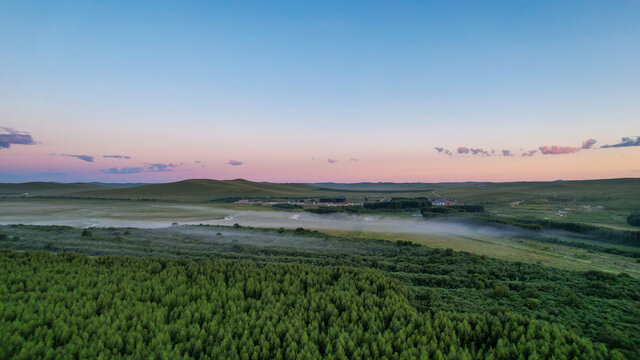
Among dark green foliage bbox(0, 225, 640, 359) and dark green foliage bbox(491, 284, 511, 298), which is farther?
dark green foliage bbox(491, 284, 511, 298)

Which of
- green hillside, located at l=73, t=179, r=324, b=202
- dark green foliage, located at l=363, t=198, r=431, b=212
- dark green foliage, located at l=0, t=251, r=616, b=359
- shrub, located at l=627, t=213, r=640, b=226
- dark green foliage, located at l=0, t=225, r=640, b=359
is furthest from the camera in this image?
green hillside, located at l=73, t=179, r=324, b=202

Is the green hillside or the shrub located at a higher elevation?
the green hillside

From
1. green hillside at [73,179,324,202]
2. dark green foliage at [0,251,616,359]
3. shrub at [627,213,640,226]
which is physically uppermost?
green hillside at [73,179,324,202]

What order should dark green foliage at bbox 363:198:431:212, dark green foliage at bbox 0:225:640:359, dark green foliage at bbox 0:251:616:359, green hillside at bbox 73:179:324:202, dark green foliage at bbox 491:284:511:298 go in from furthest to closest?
green hillside at bbox 73:179:324:202 < dark green foliage at bbox 363:198:431:212 < dark green foliage at bbox 491:284:511:298 < dark green foliage at bbox 0:225:640:359 < dark green foliage at bbox 0:251:616:359

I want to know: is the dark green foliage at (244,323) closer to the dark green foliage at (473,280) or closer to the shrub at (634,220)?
the dark green foliage at (473,280)

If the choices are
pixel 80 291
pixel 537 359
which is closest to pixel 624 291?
pixel 537 359

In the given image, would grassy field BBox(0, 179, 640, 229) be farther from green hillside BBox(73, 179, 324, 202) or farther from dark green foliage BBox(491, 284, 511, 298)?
dark green foliage BBox(491, 284, 511, 298)

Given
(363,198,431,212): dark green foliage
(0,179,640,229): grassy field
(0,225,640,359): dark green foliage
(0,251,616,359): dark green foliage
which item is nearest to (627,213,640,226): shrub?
(0,179,640,229): grassy field

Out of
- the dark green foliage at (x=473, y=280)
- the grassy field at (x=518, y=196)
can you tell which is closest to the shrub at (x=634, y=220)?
the grassy field at (x=518, y=196)

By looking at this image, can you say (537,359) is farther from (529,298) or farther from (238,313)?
(238,313)
